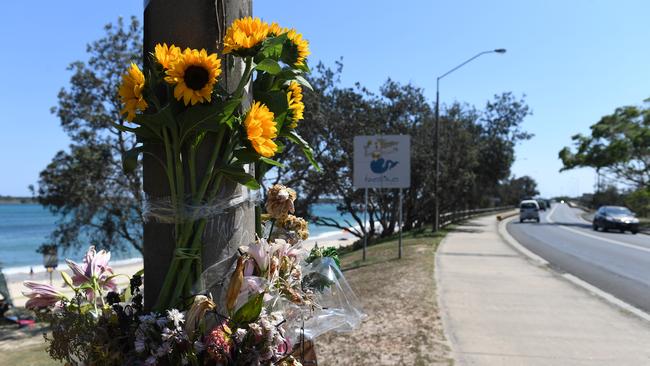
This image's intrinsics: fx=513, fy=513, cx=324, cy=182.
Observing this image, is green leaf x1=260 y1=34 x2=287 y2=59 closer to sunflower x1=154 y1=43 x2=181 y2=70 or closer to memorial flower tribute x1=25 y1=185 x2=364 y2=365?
sunflower x1=154 y1=43 x2=181 y2=70

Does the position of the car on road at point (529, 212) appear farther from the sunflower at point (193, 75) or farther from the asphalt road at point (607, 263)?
the sunflower at point (193, 75)

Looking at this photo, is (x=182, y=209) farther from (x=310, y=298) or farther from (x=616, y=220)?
(x=616, y=220)

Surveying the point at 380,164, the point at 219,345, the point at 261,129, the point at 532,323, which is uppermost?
the point at 380,164

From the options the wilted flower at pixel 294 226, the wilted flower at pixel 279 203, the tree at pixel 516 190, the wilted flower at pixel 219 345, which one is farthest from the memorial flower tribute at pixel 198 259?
the tree at pixel 516 190

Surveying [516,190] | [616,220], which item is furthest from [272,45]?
[516,190]

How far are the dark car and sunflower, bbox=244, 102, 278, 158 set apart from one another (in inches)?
1216

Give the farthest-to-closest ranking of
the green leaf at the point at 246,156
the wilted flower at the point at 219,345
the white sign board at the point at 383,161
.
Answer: the white sign board at the point at 383,161 → the green leaf at the point at 246,156 → the wilted flower at the point at 219,345

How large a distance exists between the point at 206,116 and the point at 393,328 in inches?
202

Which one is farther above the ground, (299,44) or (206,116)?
(299,44)

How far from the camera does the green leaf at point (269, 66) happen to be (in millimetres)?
1871

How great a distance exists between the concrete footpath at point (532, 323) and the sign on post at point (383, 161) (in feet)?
11.1

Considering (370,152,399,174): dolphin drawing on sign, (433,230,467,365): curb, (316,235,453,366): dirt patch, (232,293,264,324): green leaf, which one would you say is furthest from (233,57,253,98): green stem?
(370,152,399,174): dolphin drawing on sign

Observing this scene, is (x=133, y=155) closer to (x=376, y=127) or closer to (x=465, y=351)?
(x=465, y=351)

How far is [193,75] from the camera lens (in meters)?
1.74
